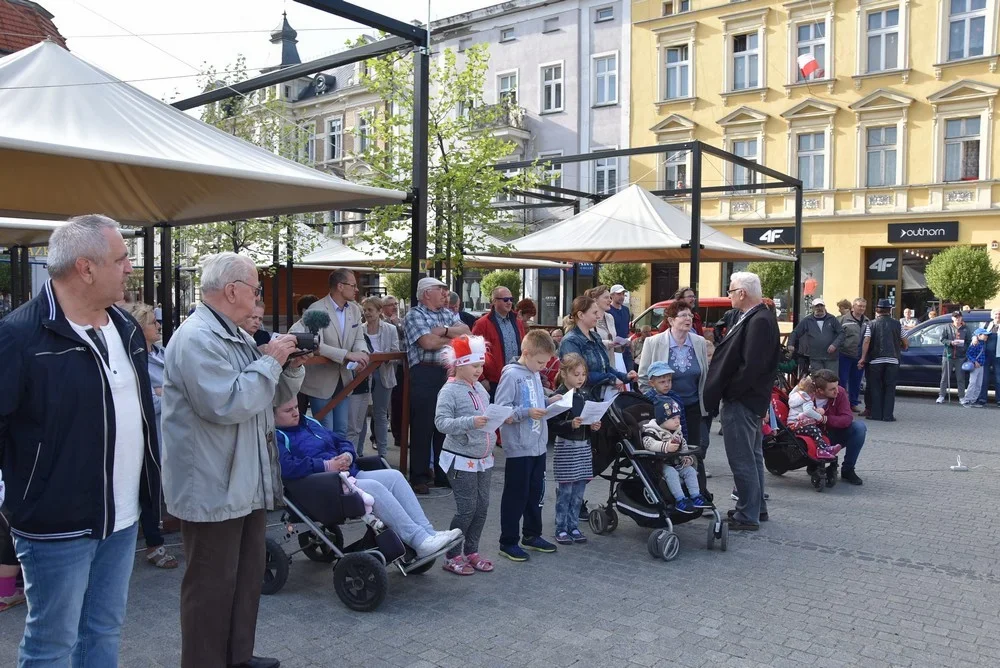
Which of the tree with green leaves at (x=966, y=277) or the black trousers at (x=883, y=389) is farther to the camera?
the tree with green leaves at (x=966, y=277)

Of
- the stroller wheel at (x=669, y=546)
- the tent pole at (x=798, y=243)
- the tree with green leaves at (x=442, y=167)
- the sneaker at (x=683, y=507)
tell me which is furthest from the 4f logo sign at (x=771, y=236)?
the stroller wheel at (x=669, y=546)

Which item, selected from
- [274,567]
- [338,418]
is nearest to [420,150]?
[338,418]

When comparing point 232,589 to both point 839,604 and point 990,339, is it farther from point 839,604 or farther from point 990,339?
point 990,339

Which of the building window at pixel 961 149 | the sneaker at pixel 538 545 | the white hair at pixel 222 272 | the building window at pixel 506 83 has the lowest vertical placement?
the sneaker at pixel 538 545

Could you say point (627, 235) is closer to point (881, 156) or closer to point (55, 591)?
point (55, 591)

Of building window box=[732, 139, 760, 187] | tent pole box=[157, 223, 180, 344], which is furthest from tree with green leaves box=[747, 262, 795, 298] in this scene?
tent pole box=[157, 223, 180, 344]

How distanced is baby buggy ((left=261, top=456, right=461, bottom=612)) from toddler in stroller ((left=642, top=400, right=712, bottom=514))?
1809 mm

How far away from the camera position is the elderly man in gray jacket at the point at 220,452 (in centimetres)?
327

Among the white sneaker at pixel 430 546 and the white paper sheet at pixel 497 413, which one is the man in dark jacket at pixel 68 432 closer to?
the white sneaker at pixel 430 546

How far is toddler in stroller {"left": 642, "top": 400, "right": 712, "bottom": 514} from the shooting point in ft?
19.5

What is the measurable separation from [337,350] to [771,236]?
25302 mm

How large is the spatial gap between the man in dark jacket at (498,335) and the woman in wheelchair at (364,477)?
3.01 meters

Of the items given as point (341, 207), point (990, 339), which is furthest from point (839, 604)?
point (990, 339)

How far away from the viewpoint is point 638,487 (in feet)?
20.1
